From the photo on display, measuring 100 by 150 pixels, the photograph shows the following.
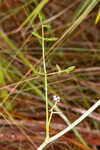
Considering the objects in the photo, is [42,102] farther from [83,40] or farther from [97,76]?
[83,40]

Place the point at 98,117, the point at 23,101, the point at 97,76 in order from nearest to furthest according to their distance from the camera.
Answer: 1. the point at 98,117
2. the point at 23,101
3. the point at 97,76

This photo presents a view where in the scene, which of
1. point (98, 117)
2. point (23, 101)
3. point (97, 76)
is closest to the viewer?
point (98, 117)

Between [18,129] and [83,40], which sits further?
[83,40]

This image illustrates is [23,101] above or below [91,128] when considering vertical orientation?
above

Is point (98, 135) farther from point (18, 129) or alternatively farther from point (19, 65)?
point (19, 65)

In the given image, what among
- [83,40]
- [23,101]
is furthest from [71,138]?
[83,40]

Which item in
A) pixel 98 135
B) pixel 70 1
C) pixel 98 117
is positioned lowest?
pixel 98 135
